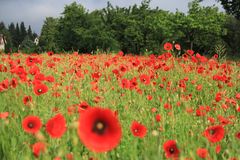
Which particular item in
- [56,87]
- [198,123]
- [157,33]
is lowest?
[198,123]

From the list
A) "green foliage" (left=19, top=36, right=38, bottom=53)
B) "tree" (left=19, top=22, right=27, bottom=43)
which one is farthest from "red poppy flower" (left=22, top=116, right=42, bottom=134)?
"tree" (left=19, top=22, right=27, bottom=43)

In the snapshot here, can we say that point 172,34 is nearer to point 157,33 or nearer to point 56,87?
point 157,33

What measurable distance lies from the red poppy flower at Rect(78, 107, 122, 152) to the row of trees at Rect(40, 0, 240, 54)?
32637 mm

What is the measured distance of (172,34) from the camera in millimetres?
36062

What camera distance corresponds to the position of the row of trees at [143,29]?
114ft

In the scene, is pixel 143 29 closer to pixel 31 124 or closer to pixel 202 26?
pixel 202 26

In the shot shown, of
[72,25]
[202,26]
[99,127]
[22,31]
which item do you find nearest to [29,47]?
[72,25]

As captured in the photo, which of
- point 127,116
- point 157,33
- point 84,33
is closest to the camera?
point 127,116

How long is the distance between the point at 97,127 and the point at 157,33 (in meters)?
35.8

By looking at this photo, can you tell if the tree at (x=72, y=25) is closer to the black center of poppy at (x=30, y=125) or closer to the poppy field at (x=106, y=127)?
the poppy field at (x=106, y=127)

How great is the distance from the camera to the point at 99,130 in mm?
1202

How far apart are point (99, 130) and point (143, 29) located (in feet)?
120

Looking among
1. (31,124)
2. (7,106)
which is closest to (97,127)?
(31,124)

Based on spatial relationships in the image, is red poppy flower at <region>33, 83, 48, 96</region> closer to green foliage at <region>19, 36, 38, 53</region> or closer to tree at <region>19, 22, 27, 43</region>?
green foliage at <region>19, 36, 38, 53</region>
